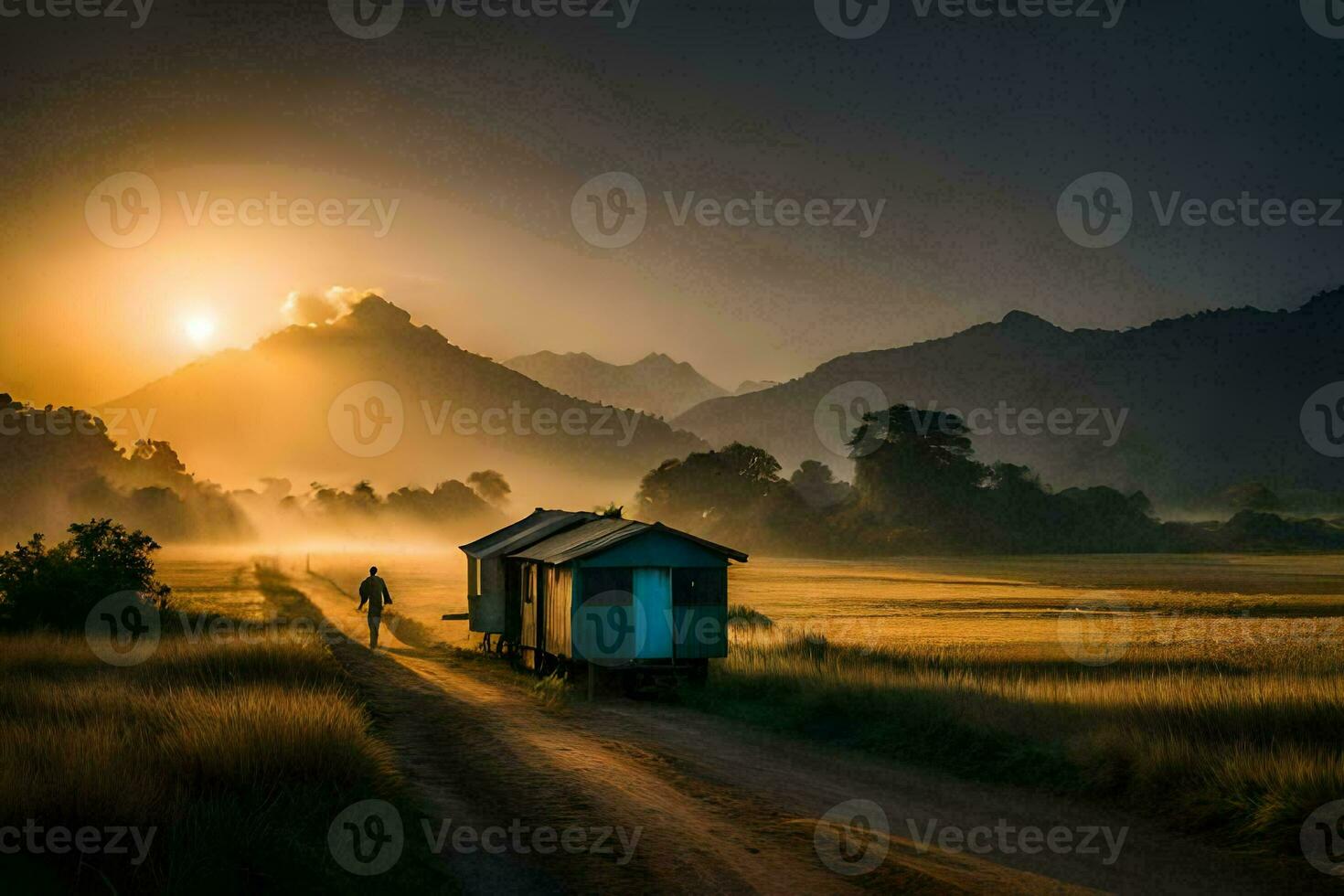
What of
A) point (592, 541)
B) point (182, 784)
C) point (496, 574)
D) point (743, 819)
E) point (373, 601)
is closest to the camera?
point (182, 784)

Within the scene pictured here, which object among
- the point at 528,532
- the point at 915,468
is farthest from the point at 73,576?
the point at 915,468

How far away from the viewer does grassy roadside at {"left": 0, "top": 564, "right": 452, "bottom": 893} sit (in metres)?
9.06

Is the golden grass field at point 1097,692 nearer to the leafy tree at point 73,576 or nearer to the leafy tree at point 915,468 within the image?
the leafy tree at point 73,576

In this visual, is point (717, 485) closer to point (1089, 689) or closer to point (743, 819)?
point (1089, 689)

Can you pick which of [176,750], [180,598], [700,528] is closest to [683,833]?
[176,750]

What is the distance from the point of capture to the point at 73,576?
31469 mm

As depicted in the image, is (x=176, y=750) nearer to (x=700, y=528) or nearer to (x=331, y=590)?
(x=331, y=590)

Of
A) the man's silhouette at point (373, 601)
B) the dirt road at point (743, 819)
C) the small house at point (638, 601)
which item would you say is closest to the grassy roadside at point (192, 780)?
the dirt road at point (743, 819)

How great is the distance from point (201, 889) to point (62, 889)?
3.48 feet

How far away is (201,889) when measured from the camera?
8.75 metres

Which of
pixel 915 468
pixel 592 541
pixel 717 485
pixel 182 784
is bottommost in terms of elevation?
pixel 182 784

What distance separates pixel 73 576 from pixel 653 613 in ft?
59.1

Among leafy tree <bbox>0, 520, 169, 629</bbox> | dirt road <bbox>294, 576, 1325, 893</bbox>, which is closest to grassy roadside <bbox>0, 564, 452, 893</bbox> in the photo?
dirt road <bbox>294, 576, 1325, 893</bbox>

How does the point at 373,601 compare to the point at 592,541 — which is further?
the point at 373,601
